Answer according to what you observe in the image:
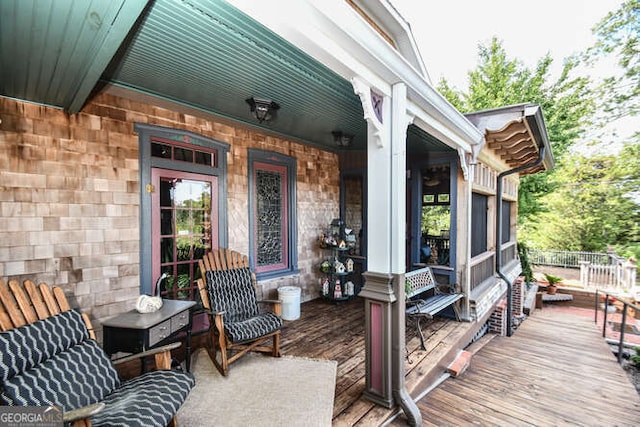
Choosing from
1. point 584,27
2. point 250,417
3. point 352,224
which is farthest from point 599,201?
point 250,417

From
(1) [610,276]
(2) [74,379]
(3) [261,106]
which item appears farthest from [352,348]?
(1) [610,276]

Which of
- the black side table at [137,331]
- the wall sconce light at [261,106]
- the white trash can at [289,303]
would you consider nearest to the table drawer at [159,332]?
the black side table at [137,331]

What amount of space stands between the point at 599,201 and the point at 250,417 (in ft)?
51.3

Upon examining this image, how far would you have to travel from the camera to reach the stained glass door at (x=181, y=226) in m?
3.18

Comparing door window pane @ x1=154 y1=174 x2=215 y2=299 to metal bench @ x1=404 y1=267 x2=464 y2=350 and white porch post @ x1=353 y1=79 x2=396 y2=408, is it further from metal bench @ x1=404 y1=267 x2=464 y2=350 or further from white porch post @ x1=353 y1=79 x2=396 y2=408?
metal bench @ x1=404 y1=267 x2=464 y2=350

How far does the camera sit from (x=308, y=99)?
2.96 meters

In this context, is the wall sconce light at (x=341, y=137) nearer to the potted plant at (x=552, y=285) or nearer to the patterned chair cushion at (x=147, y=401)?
the patterned chair cushion at (x=147, y=401)

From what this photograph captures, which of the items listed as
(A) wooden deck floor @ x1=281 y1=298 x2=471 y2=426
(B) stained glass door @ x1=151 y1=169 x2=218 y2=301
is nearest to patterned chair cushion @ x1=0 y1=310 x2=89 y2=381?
(B) stained glass door @ x1=151 y1=169 x2=218 y2=301

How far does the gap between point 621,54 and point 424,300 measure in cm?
1503

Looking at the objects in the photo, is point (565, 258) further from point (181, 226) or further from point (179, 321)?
point (179, 321)

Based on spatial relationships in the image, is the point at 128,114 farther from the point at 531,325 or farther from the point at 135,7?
the point at 531,325

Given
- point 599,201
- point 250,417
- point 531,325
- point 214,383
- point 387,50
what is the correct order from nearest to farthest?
1. point 387,50
2. point 250,417
3. point 214,383
4. point 531,325
5. point 599,201

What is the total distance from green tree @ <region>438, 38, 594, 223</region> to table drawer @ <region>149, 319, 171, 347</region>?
1433 cm

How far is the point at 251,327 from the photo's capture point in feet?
9.14
